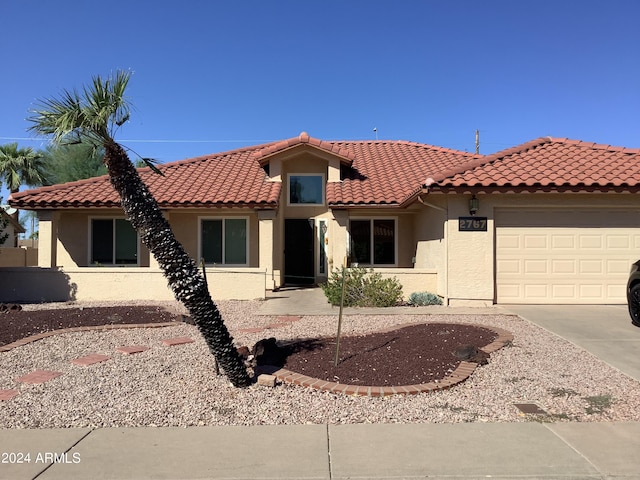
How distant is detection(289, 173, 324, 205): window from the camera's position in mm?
16703

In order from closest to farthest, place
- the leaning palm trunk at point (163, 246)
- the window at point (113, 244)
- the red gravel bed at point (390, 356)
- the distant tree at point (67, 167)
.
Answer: the leaning palm trunk at point (163, 246) < the red gravel bed at point (390, 356) < the window at point (113, 244) < the distant tree at point (67, 167)

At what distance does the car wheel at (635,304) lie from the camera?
8.55 meters

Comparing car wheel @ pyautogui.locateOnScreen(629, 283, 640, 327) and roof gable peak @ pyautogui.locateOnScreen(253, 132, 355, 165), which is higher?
roof gable peak @ pyautogui.locateOnScreen(253, 132, 355, 165)

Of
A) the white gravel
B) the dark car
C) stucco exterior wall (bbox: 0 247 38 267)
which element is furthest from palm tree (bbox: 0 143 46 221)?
the dark car

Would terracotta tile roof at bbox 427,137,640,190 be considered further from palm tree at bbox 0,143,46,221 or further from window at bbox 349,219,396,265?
palm tree at bbox 0,143,46,221

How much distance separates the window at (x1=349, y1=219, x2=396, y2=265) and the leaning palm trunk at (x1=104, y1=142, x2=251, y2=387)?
37.4ft

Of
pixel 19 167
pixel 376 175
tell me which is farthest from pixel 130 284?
pixel 19 167

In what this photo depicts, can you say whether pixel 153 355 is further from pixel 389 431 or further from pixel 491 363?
pixel 491 363

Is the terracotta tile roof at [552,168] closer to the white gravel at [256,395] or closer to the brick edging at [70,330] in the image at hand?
the white gravel at [256,395]

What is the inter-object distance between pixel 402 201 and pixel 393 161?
16.8ft

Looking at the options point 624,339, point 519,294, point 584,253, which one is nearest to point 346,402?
point 624,339

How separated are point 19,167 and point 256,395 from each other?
29990 mm

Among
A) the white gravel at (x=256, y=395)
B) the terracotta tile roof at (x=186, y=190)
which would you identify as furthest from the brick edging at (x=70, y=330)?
the terracotta tile roof at (x=186, y=190)

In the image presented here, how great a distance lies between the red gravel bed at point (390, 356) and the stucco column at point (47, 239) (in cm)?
1111
